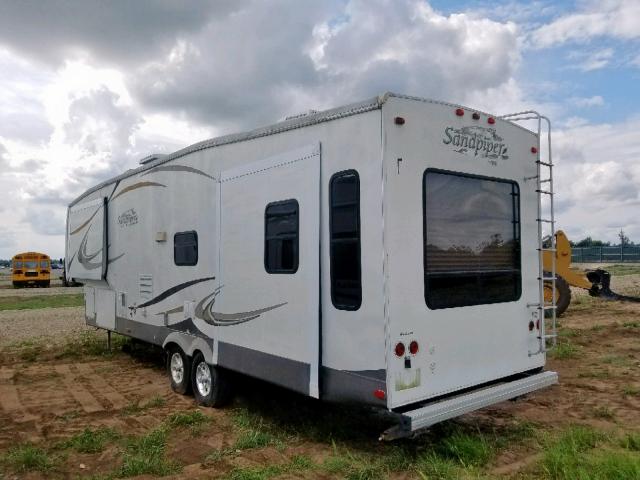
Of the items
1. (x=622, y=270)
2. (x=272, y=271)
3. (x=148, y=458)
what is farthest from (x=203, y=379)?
(x=622, y=270)

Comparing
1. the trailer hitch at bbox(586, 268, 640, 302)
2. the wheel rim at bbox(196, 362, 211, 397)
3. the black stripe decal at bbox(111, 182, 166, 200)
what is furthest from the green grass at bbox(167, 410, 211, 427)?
the trailer hitch at bbox(586, 268, 640, 302)

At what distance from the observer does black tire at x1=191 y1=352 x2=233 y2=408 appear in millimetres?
6527

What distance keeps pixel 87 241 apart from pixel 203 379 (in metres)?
4.75

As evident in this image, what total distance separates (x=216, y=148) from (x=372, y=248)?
2.77 meters

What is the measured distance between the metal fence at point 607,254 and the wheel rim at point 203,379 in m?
40.8

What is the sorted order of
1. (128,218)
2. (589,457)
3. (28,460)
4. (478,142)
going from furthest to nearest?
(128,218)
(478,142)
(28,460)
(589,457)

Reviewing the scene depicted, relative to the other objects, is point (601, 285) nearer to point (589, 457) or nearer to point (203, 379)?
point (589, 457)

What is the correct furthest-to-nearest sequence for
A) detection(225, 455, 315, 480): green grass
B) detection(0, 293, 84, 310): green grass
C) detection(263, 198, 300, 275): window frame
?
1. detection(0, 293, 84, 310): green grass
2. detection(263, 198, 300, 275): window frame
3. detection(225, 455, 315, 480): green grass

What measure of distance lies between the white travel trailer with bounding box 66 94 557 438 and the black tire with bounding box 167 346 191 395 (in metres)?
0.09

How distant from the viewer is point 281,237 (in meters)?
5.48

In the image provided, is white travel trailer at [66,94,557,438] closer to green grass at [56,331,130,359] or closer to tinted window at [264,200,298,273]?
tinted window at [264,200,298,273]

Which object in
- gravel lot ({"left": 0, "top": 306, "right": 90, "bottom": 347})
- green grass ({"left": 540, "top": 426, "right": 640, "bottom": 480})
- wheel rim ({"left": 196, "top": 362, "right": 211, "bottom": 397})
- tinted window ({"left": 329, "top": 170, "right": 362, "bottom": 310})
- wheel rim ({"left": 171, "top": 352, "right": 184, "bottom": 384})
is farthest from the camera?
gravel lot ({"left": 0, "top": 306, "right": 90, "bottom": 347})

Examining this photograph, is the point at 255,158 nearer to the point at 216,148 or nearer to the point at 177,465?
the point at 216,148

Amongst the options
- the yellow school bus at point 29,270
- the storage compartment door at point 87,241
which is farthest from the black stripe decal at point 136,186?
the yellow school bus at point 29,270
